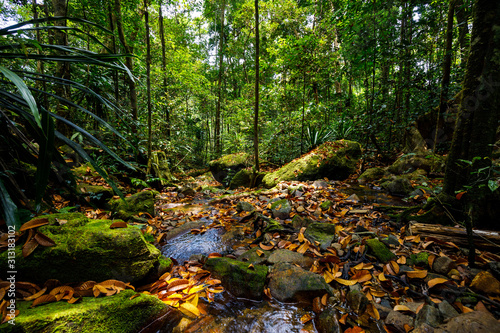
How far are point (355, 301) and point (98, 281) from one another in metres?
2.18

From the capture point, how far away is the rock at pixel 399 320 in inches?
55.4

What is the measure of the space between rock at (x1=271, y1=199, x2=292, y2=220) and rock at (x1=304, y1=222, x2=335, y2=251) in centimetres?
71

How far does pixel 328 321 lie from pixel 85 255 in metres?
2.05

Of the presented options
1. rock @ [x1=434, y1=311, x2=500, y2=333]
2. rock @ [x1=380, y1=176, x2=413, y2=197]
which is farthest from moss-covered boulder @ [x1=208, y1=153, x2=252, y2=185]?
rock @ [x1=434, y1=311, x2=500, y2=333]

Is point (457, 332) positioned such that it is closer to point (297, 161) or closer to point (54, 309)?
point (54, 309)

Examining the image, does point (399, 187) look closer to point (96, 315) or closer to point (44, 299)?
point (96, 315)

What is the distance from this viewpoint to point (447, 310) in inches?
56.9

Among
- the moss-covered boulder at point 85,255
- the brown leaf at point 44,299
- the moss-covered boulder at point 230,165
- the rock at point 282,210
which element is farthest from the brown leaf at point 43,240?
the moss-covered boulder at point 230,165

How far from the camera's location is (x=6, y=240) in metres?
1.42

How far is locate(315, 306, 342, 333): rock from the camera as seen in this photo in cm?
149

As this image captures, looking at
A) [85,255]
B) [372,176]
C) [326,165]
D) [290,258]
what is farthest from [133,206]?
[372,176]

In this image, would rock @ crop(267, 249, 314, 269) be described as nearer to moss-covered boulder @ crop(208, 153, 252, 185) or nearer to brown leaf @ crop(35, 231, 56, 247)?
brown leaf @ crop(35, 231, 56, 247)

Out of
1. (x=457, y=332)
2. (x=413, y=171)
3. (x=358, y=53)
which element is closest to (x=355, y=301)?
(x=457, y=332)

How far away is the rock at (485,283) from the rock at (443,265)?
0.64 feet
